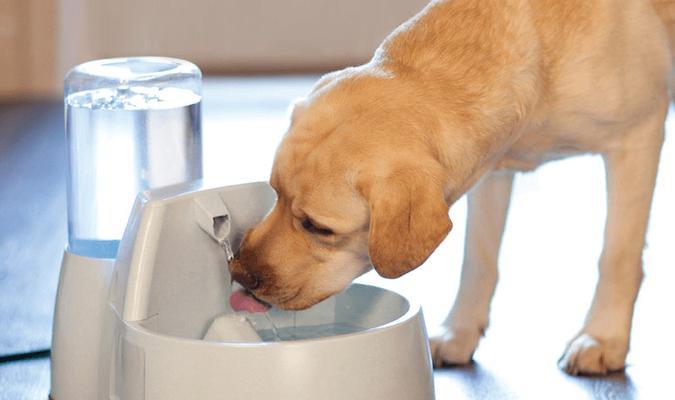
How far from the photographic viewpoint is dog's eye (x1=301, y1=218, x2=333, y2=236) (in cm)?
189

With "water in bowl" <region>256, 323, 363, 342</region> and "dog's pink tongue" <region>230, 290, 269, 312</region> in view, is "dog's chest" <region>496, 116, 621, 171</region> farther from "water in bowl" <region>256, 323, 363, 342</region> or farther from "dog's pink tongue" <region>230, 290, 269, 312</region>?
"dog's pink tongue" <region>230, 290, 269, 312</region>

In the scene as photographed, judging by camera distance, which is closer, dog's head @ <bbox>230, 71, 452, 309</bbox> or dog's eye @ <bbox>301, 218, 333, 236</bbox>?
dog's head @ <bbox>230, 71, 452, 309</bbox>

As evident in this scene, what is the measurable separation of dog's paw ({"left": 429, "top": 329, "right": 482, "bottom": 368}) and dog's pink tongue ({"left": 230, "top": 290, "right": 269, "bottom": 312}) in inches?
19.6

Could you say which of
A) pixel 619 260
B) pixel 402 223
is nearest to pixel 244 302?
pixel 402 223

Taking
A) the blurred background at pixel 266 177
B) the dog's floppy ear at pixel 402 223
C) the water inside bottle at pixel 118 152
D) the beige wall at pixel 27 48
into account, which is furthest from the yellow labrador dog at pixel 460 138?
the beige wall at pixel 27 48

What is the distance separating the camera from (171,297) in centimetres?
189

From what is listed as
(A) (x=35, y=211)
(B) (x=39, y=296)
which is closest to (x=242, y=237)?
(B) (x=39, y=296)

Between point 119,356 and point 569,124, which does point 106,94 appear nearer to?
point 119,356

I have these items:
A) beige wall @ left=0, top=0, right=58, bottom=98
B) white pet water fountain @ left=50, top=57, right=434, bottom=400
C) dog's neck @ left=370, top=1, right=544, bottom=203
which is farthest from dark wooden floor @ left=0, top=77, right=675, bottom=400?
beige wall @ left=0, top=0, right=58, bottom=98

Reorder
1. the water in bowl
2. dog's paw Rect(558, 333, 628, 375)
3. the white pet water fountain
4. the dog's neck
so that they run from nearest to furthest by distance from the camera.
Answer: the white pet water fountain < the dog's neck < the water in bowl < dog's paw Rect(558, 333, 628, 375)

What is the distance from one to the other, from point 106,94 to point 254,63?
3787mm

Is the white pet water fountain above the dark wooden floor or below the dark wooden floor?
above

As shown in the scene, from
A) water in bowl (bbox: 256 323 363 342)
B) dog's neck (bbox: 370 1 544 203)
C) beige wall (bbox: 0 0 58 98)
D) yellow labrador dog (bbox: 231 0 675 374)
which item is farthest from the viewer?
beige wall (bbox: 0 0 58 98)

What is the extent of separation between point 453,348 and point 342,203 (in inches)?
24.3
